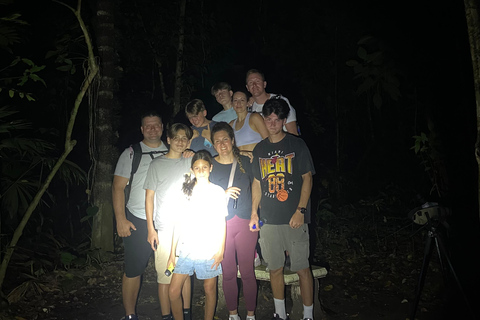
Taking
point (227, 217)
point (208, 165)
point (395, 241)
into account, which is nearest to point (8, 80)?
point (208, 165)

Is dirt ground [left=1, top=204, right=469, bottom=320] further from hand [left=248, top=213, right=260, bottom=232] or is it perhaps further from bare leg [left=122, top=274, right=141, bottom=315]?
hand [left=248, top=213, right=260, bottom=232]

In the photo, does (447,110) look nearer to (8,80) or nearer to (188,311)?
(188,311)

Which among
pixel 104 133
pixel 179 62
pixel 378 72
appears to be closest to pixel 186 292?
pixel 378 72

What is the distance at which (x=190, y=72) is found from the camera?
802 centimetres

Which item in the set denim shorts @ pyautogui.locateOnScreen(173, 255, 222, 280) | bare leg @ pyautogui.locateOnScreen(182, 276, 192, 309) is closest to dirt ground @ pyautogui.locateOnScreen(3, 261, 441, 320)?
bare leg @ pyautogui.locateOnScreen(182, 276, 192, 309)

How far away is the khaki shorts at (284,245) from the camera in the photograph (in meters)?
3.41

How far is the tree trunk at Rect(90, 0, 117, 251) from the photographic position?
523cm

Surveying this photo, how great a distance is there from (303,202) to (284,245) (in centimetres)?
48

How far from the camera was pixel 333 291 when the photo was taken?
4.64 meters

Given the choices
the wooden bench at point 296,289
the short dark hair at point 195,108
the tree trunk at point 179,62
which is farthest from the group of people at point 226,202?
the tree trunk at point 179,62

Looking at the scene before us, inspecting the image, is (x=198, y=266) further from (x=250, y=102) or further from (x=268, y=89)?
(x=268, y=89)

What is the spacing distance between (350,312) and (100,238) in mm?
3607

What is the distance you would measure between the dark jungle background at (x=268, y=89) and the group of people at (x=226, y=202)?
3.82 feet

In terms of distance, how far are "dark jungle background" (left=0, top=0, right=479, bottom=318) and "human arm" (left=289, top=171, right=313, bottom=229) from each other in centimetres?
111
